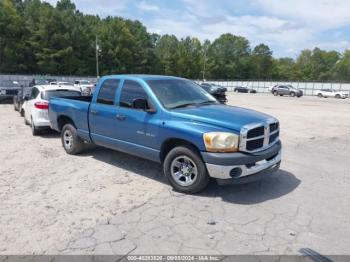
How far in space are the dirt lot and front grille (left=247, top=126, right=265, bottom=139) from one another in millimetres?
1010

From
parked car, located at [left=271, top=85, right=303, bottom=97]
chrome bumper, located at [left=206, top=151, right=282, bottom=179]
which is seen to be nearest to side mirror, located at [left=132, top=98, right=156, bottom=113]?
chrome bumper, located at [left=206, top=151, right=282, bottom=179]

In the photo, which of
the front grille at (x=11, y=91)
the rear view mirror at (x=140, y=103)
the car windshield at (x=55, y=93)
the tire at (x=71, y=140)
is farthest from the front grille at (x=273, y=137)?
the front grille at (x=11, y=91)

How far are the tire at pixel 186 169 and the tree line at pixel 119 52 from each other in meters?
63.9

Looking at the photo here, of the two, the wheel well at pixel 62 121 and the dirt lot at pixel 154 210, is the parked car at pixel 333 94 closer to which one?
the dirt lot at pixel 154 210

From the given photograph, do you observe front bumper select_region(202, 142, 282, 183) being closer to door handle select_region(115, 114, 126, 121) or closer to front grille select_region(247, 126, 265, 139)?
front grille select_region(247, 126, 265, 139)

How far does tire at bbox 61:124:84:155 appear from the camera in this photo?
7.91 metres

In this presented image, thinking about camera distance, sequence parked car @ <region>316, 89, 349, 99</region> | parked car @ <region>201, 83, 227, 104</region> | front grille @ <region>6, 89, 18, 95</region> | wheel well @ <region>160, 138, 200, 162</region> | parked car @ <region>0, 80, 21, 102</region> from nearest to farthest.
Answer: wheel well @ <region>160, 138, 200, 162</region>
parked car @ <region>201, 83, 227, 104</region>
parked car @ <region>0, 80, 21, 102</region>
front grille @ <region>6, 89, 18, 95</region>
parked car @ <region>316, 89, 349, 99</region>

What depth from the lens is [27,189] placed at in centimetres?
574

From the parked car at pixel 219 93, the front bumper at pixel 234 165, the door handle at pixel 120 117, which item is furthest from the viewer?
the parked car at pixel 219 93

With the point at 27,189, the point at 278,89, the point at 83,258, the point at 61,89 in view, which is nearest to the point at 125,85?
the point at 27,189

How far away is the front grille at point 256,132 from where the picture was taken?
5239 millimetres

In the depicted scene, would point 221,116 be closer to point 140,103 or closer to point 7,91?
point 140,103

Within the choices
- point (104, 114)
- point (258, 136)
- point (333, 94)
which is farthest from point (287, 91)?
point (258, 136)

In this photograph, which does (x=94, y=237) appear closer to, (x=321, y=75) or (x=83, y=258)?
(x=83, y=258)
